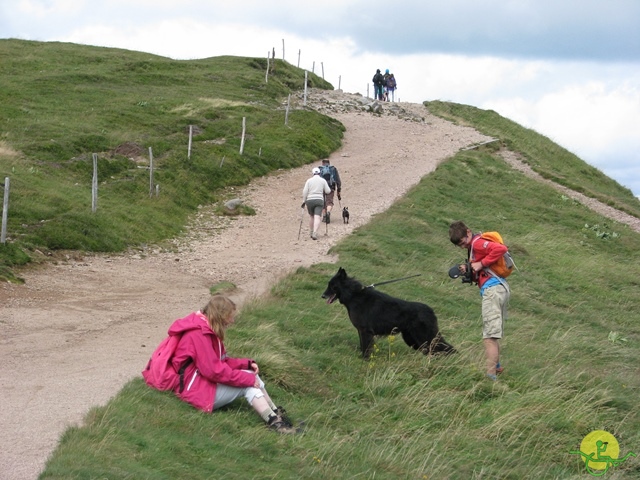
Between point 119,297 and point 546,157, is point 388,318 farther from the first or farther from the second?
point 546,157

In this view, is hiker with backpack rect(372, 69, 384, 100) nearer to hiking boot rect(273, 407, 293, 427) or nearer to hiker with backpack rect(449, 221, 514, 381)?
hiker with backpack rect(449, 221, 514, 381)

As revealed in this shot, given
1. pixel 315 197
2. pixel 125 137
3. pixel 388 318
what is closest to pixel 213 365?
pixel 388 318

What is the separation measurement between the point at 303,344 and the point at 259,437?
11.2 feet

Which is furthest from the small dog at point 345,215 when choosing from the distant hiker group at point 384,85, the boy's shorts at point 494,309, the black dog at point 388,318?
the distant hiker group at point 384,85

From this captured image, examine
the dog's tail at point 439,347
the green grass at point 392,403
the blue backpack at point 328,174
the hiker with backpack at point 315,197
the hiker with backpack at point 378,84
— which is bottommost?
the green grass at point 392,403

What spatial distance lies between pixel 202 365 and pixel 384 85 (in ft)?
160

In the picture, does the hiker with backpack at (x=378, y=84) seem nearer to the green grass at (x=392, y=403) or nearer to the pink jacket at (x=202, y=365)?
the green grass at (x=392, y=403)

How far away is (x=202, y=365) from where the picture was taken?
7566 millimetres

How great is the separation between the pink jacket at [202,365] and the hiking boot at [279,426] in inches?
15.4

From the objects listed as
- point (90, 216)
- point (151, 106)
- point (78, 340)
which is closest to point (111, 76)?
point (151, 106)

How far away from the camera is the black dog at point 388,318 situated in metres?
10.1

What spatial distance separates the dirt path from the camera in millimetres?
7555

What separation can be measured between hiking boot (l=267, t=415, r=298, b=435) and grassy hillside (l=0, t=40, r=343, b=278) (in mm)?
7502

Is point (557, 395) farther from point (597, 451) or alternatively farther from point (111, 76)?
point (111, 76)
